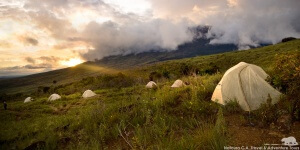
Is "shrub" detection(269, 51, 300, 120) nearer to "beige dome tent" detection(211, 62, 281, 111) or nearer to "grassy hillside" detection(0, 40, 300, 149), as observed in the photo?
"grassy hillside" detection(0, 40, 300, 149)

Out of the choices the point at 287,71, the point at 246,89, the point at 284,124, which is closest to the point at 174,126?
the point at 284,124

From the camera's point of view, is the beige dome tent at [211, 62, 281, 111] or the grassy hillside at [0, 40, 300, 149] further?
the beige dome tent at [211, 62, 281, 111]

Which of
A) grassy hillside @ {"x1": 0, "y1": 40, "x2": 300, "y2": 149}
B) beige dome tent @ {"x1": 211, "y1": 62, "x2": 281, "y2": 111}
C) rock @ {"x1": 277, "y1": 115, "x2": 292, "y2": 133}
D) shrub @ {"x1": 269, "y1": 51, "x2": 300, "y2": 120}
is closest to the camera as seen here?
grassy hillside @ {"x1": 0, "y1": 40, "x2": 300, "y2": 149}

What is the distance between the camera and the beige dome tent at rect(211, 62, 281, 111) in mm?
8383

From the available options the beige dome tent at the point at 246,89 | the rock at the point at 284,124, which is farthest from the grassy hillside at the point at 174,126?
the beige dome tent at the point at 246,89

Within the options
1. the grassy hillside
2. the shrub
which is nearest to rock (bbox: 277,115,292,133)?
the grassy hillside

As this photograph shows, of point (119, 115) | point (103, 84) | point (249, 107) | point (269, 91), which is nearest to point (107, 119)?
point (119, 115)

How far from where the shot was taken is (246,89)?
8.94 metres

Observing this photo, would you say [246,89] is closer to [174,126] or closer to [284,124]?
[284,124]

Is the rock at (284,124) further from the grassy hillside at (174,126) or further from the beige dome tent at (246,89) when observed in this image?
the beige dome tent at (246,89)

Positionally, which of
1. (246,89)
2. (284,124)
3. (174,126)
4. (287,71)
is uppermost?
(287,71)

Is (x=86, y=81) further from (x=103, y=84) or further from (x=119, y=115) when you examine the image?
(x=119, y=115)

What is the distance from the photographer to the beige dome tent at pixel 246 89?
838 centimetres

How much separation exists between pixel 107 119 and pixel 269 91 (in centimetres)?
693
